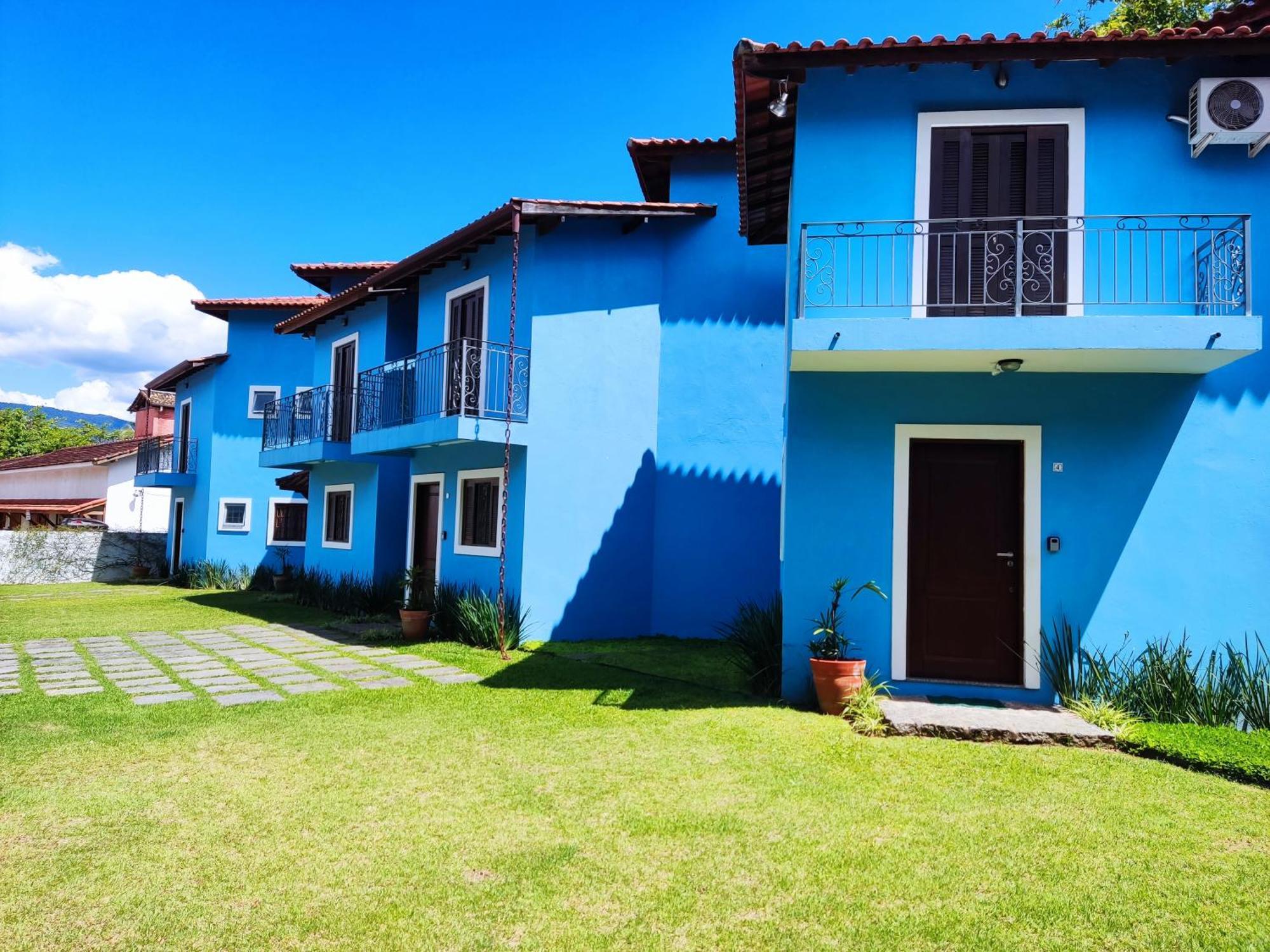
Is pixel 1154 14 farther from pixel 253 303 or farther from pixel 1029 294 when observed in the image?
pixel 253 303

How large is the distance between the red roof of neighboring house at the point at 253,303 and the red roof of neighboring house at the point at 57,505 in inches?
493

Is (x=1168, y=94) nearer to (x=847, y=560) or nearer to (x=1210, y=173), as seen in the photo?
(x=1210, y=173)

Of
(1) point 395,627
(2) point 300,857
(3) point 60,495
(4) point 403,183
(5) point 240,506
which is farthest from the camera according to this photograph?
(3) point 60,495

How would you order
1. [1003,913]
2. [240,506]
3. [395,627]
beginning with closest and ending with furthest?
1. [1003,913]
2. [395,627]
3. [240,506]

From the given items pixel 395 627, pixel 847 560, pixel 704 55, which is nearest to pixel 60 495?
pixel 395 627

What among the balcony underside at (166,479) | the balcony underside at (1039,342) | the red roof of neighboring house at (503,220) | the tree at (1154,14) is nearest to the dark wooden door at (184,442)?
the balcony underside at (166,479)

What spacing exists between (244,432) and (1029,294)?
71.0 ft

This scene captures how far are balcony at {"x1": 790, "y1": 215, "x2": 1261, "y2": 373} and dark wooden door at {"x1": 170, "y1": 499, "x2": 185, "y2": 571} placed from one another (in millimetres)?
23917

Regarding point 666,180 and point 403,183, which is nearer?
point 666,180

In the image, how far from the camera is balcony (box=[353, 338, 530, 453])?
11617mm

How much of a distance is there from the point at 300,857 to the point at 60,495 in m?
38.1

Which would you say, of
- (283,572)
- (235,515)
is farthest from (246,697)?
(235,515)

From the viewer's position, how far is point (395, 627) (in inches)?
545

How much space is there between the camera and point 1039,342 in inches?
272
